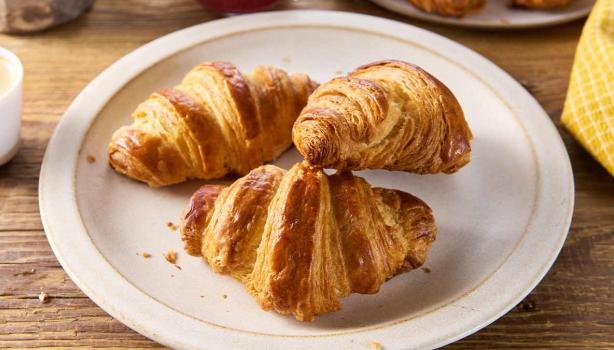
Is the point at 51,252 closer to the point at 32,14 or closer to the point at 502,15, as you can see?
the point at 32,14

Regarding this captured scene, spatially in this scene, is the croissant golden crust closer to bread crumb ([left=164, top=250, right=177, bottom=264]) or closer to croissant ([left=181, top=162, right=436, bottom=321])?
croissant ([left=181, top=162, right=436, bottom=321])

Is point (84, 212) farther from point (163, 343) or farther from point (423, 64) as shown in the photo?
point (423, 64)

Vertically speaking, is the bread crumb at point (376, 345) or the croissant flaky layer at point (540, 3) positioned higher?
the croissant flaky layer at point (540, 3)

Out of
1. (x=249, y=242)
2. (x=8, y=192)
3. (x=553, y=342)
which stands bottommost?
(x=8, y=192)

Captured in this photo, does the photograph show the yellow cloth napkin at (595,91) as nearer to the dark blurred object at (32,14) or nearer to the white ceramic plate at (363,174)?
the white ceramic plate at (363,174)

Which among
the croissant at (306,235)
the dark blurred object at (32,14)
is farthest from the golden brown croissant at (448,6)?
the dark blurred object at (32,14)

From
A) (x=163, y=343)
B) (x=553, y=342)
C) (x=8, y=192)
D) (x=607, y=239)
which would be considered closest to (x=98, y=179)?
(x=8, y=192)

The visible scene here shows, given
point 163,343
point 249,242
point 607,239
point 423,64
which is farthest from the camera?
point 423,64
